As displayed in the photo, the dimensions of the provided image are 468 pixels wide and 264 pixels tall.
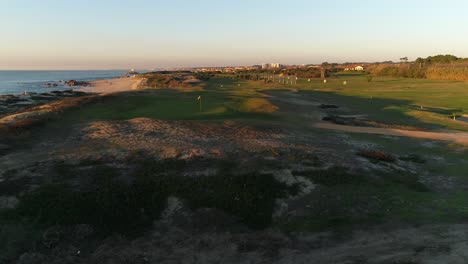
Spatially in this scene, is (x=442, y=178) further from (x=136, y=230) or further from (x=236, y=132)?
(x=136, y=230)

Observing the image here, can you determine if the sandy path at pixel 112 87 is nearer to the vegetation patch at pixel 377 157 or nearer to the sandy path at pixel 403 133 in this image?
the sandy path at pixel 403 133

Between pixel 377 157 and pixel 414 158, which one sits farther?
pixel 414 158

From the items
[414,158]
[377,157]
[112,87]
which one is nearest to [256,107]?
[414,158]

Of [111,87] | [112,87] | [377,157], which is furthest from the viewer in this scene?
[111,87]

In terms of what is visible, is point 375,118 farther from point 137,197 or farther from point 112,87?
point 112,87

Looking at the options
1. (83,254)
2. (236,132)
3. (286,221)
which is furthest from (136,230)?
(236,132)

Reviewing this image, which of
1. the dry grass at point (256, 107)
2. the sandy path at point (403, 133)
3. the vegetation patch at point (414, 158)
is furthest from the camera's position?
the dry grass at point (256, 107)

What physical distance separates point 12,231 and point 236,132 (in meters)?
15.0

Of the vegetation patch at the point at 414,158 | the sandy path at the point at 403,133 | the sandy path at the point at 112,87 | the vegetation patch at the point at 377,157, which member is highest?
the sandy path at the point at 112,87

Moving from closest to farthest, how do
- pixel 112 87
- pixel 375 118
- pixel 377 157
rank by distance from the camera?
pixel 377 157, pixel 375 118, pixel 112 87

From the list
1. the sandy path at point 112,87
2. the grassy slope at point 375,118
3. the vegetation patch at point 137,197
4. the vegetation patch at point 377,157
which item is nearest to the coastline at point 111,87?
the sandy path at point 112,87

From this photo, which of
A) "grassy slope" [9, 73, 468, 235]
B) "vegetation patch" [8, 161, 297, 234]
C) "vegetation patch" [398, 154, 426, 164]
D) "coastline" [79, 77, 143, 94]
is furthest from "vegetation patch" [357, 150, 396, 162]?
"coastline" [79, 77, 143, 94]

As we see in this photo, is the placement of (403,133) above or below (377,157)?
below

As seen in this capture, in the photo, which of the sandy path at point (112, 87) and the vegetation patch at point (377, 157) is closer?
the vegetation patch at point (377, 157)
